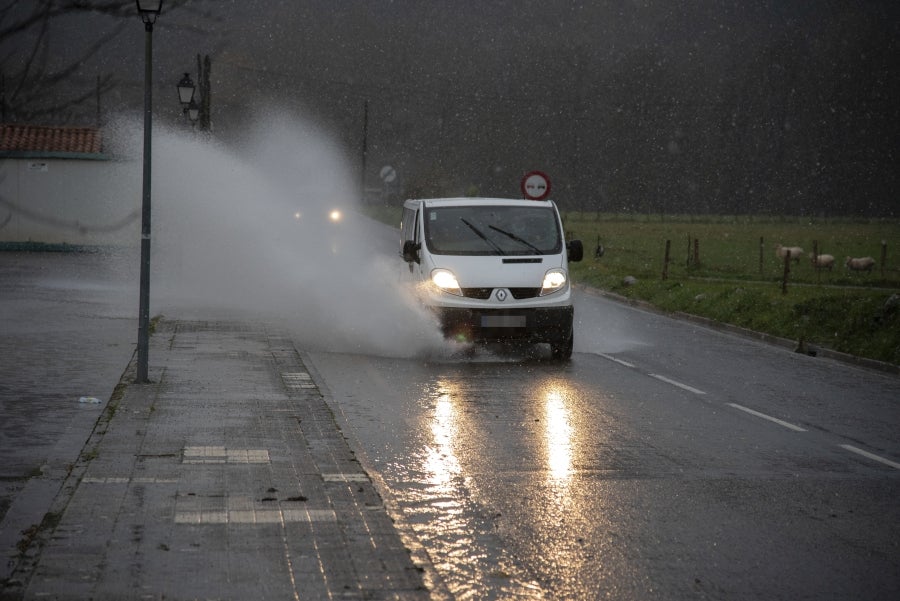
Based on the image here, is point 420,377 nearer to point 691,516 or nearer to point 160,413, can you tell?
point 160,413

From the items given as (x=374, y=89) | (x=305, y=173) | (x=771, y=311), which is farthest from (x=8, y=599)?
(x=374, y=89)

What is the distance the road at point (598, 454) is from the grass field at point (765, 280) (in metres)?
1.79

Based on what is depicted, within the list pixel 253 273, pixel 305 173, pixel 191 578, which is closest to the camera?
pixel 191 578

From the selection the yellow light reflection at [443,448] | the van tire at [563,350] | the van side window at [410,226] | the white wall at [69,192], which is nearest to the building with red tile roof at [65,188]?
the white wall at [69,192]

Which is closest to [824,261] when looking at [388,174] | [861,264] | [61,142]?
[861,264]

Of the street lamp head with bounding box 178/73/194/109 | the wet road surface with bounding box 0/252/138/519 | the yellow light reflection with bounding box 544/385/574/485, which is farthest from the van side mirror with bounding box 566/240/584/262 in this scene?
the street lamp head with bounding box 178/73/194/109

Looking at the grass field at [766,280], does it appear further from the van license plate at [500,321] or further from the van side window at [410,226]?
the van side window at [410,226]

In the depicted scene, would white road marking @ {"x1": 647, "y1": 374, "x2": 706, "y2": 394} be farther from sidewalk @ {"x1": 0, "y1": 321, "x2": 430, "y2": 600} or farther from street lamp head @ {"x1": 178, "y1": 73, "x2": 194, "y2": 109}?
street lamp head @ {"x1": 178, "y1": 73, "x2": 194, "y2": 109}

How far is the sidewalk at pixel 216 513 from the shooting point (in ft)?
18.5

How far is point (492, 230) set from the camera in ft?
53.8

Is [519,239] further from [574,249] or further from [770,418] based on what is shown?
[770,418]

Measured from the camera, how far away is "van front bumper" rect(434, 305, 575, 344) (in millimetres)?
15227

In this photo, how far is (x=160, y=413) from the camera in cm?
1036

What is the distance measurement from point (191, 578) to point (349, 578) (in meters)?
0.77
